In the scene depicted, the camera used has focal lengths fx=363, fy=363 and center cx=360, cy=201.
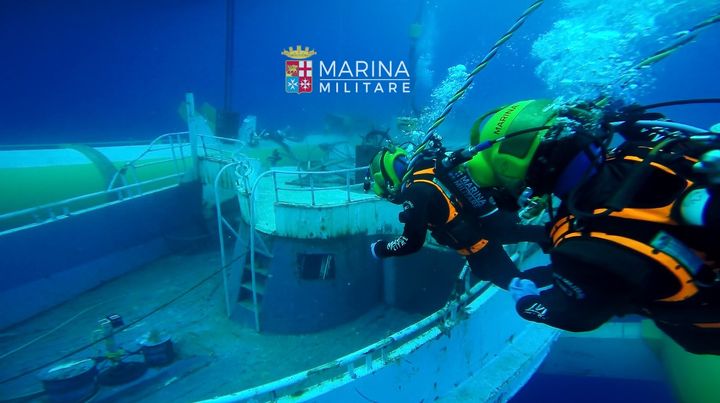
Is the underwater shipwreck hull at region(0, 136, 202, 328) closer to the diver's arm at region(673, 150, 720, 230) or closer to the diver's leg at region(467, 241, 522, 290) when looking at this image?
the diver's leg at region(467, 241, 522, 290)

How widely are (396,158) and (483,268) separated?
144 cm

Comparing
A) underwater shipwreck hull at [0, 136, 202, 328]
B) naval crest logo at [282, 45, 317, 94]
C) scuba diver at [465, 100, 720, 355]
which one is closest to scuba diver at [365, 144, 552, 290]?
scuba diver at [465, 100, 720, 355]

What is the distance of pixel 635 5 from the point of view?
25.0ft

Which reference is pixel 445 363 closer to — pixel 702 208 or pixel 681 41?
pixel 702 208

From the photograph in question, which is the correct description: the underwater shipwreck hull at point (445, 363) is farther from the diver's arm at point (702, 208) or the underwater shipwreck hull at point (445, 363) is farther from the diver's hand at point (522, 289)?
the diver's arm at point (702, 208)

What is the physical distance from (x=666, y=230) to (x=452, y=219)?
1871 mm

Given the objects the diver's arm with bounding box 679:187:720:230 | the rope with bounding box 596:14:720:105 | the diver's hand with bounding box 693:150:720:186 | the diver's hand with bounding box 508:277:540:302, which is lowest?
the diver's hand with bounding box 508:277:540:302

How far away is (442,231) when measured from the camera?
3.43 meters

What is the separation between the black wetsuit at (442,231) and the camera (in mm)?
3271

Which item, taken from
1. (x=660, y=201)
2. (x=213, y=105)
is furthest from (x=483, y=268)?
(x=213, y=105)

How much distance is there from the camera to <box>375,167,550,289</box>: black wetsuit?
10.7ft

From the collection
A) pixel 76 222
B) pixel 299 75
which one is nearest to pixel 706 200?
pixel 76 222

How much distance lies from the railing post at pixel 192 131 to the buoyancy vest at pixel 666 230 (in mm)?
11333

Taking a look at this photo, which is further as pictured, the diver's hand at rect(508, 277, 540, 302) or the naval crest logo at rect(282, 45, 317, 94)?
the naval crest logo at rect(282, 45, 317, 94)
